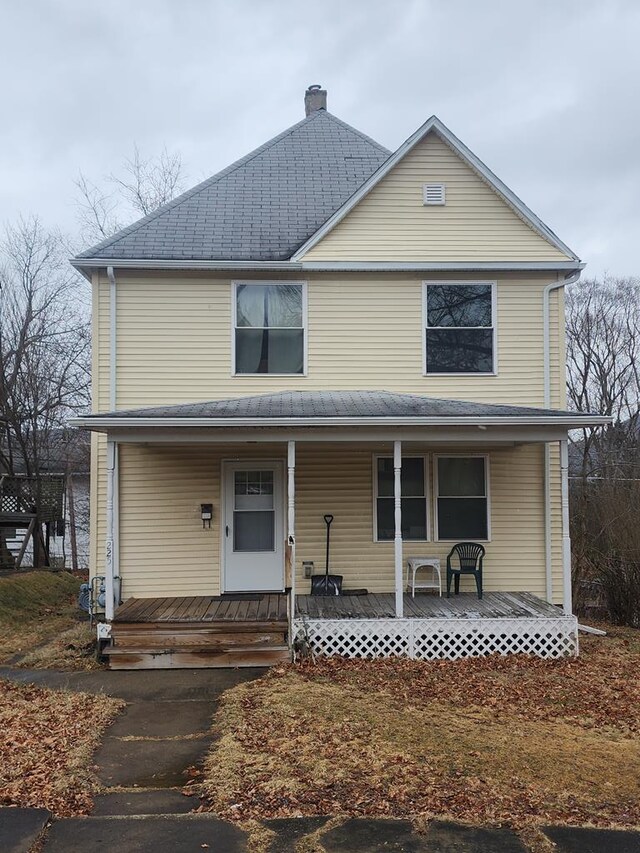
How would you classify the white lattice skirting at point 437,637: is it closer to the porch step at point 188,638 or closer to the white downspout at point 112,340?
the porch step at point 188,638

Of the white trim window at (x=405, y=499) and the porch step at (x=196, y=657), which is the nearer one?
the porch step at (x=196, y=657)

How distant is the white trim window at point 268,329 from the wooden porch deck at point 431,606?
3.69 m

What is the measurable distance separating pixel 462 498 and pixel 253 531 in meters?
3.48

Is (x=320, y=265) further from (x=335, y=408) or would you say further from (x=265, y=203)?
(x=335, y=408)

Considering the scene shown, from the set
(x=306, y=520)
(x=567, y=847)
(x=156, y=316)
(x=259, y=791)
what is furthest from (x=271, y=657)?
(x=156, y=316)

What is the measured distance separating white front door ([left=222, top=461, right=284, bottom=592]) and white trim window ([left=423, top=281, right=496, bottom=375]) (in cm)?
326

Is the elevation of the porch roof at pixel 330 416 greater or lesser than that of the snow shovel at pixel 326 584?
greater

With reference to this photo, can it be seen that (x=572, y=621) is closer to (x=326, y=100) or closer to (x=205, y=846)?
(x=205, y=846)

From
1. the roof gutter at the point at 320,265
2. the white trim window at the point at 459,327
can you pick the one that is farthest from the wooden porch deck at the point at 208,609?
the roof gutter at the point at 320,265

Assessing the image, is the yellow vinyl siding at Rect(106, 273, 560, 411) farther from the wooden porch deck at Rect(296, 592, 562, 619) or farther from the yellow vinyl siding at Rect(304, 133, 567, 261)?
the wooden porch deck at Rect(296, 592, 562, 619)

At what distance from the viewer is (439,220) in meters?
10.8

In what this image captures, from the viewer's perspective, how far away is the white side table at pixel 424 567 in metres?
10.2

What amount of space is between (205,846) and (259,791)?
2.41ft

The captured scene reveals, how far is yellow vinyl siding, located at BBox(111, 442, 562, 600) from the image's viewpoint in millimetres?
10359
